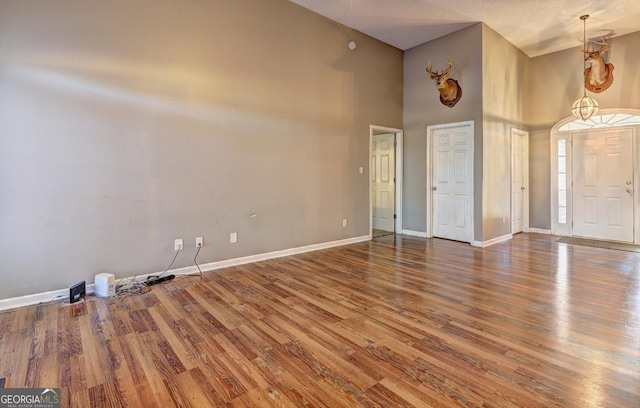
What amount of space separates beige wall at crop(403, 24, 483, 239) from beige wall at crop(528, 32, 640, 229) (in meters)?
2.16

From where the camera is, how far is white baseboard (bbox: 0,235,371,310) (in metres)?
2.93

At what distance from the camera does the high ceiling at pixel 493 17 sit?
4.55 metres

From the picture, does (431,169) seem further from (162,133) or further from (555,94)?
(162,133)

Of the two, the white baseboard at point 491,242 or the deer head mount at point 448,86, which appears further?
the deer head mount at point 448,86

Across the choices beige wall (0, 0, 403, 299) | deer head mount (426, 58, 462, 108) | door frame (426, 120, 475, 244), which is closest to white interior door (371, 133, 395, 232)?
door frame (426, 120, 475, 244)

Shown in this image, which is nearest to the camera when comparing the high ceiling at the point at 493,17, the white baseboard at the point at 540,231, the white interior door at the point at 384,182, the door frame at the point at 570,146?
the high ceiling at the point at 493,17

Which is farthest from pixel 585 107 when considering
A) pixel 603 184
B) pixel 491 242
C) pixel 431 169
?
pixel 491 242

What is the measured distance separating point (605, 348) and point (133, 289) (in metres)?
4.05

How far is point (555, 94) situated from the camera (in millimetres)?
6199

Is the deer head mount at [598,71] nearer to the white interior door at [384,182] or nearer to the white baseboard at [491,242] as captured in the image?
the white baseboard at [491,242]

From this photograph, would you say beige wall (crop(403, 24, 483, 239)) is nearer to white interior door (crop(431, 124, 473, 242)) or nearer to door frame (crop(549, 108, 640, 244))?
white interior door (crop(431, 124, 473, 242))

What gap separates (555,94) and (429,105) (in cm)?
253

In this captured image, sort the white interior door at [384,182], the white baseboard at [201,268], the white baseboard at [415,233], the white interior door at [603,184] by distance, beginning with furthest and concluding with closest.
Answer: the white interior door at [384,182] → the white baseboard at [415,233] → the white interior door at [603,184] → the white baseboard at [201,268]

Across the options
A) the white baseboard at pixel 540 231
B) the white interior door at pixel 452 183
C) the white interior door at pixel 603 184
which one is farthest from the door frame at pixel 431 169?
the white interior door at pixel 603 184
